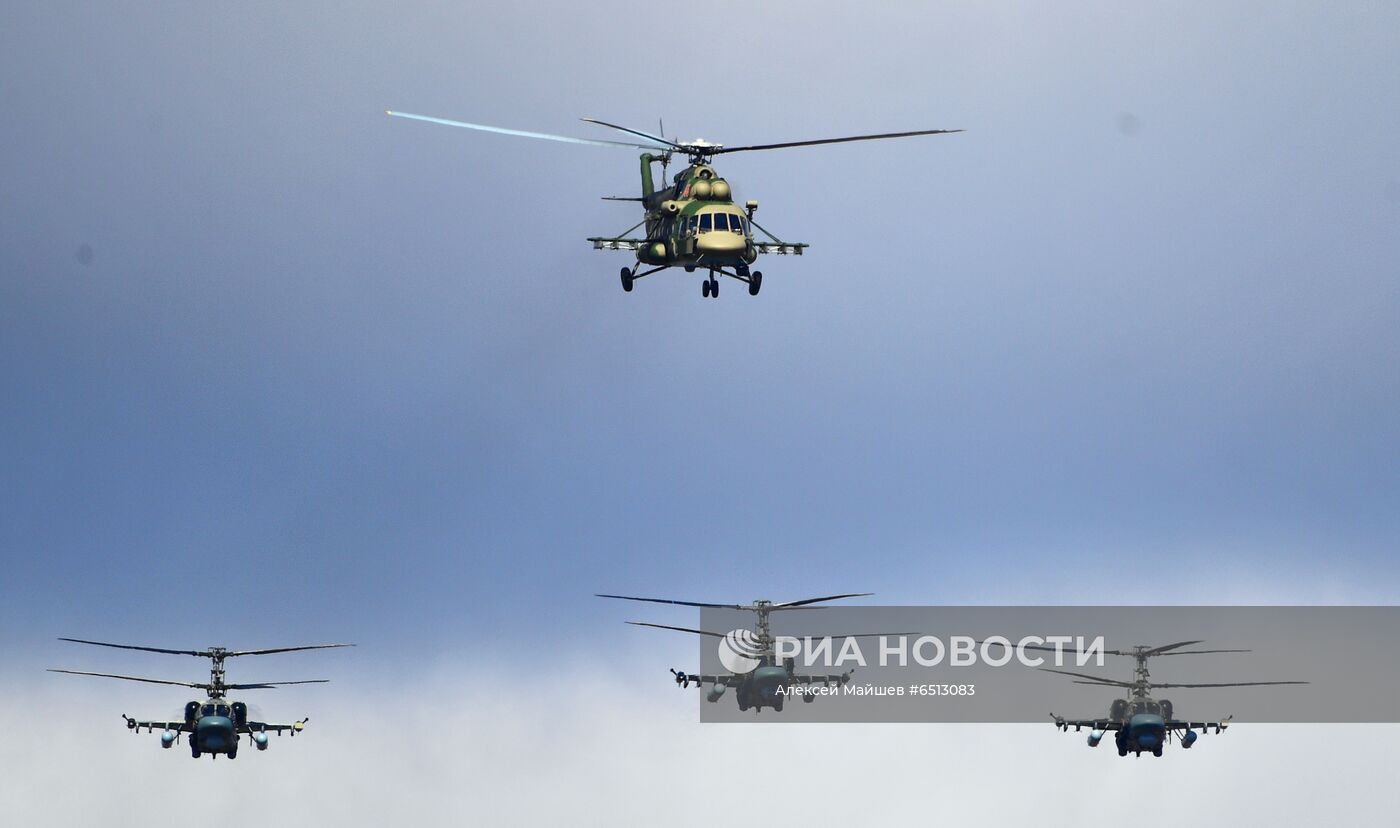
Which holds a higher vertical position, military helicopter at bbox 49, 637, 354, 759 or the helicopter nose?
the helicopter nose

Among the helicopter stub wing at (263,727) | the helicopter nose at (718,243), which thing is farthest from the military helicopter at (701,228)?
the helicopter stub wing at (263,727)

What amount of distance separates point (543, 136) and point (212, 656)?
4733 centimetres

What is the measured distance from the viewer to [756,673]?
124125mm

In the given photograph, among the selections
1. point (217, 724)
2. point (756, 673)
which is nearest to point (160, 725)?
point (217, 724)

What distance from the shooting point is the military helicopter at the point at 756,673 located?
124 metres

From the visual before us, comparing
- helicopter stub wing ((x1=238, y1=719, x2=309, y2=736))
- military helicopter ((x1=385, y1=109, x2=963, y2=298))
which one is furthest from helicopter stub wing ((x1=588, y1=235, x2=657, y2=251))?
helicopter stub wing ((x1=238, y1=719, x2=309, y2=736))

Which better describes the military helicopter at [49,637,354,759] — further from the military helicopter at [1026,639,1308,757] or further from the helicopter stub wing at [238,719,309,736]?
the military helicopter at [1026,639,1308,757]

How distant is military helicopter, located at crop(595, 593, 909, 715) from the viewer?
123750 mm

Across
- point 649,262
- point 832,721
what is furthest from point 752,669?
point 832,721

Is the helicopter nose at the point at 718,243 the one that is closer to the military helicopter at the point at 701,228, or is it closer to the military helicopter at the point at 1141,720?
the military helicopter at the point at 701,228

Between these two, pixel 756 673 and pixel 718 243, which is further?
pixel 756 673

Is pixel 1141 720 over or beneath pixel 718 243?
beneath

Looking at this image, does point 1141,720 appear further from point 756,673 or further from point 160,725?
point 160,725

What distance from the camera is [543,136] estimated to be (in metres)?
96.6
